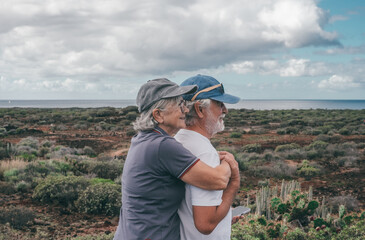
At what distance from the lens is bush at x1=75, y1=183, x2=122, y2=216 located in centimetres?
744

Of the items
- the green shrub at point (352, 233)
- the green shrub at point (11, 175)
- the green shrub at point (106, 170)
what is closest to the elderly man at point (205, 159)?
the green shrub at point (352, 233)

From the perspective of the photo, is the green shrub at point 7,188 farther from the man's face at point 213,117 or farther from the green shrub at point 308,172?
the green shrub at point 308,172

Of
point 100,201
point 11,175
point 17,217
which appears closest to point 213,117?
point 17,217

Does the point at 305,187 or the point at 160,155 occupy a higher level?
the point at 160,155

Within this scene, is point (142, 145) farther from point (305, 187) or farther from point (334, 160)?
point (334, 160)

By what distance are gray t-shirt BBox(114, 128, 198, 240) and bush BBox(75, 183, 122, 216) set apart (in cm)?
567

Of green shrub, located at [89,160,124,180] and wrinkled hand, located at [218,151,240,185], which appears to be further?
green shrub, located at [89,160,124,180]

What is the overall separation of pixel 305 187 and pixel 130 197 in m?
9.78

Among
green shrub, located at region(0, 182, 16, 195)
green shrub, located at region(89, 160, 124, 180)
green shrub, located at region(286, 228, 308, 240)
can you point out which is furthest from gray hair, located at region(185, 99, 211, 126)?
green shrub, located at region(89, 160, 124, 180)

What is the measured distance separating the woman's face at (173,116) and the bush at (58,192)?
6.38 meters

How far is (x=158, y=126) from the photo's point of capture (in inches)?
82.0

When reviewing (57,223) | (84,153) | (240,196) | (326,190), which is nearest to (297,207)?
(240,196)

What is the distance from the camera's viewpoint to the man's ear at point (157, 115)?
204 centimetres

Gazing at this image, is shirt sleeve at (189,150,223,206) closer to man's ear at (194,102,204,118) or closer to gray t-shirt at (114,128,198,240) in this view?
gray t-shirt at (114,128,198,240)
